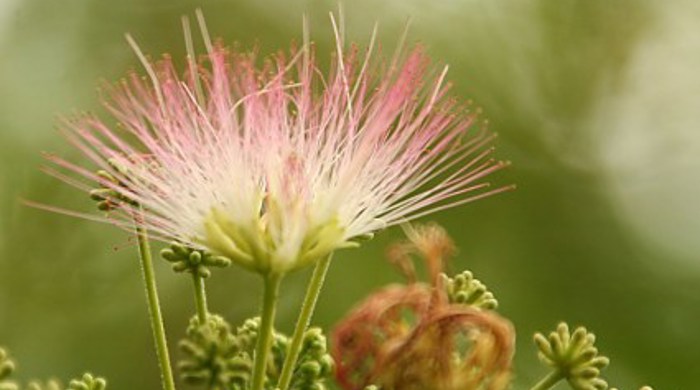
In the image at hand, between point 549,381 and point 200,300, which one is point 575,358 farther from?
point 200,300

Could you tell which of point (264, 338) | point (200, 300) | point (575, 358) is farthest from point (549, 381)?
point (200, 300)

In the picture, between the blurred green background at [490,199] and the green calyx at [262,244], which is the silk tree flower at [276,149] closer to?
the green calyx at [262,244]

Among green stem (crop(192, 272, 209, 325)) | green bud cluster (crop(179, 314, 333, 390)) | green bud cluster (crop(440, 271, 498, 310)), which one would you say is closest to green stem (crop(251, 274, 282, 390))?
green bud cluster (crop(179, 314, 333, 390))

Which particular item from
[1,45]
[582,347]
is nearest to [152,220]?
[582,347]

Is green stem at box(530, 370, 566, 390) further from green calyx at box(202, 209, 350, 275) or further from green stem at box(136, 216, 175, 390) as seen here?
green stem at box(136, 216, 175, 390)

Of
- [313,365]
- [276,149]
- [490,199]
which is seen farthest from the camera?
[490,199]

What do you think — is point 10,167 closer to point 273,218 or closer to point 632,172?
point 632,172

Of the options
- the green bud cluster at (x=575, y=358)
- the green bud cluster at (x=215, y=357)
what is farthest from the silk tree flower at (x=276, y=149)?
the green bud cluster at (x=575, y=358)

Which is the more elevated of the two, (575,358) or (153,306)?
(575,358)
